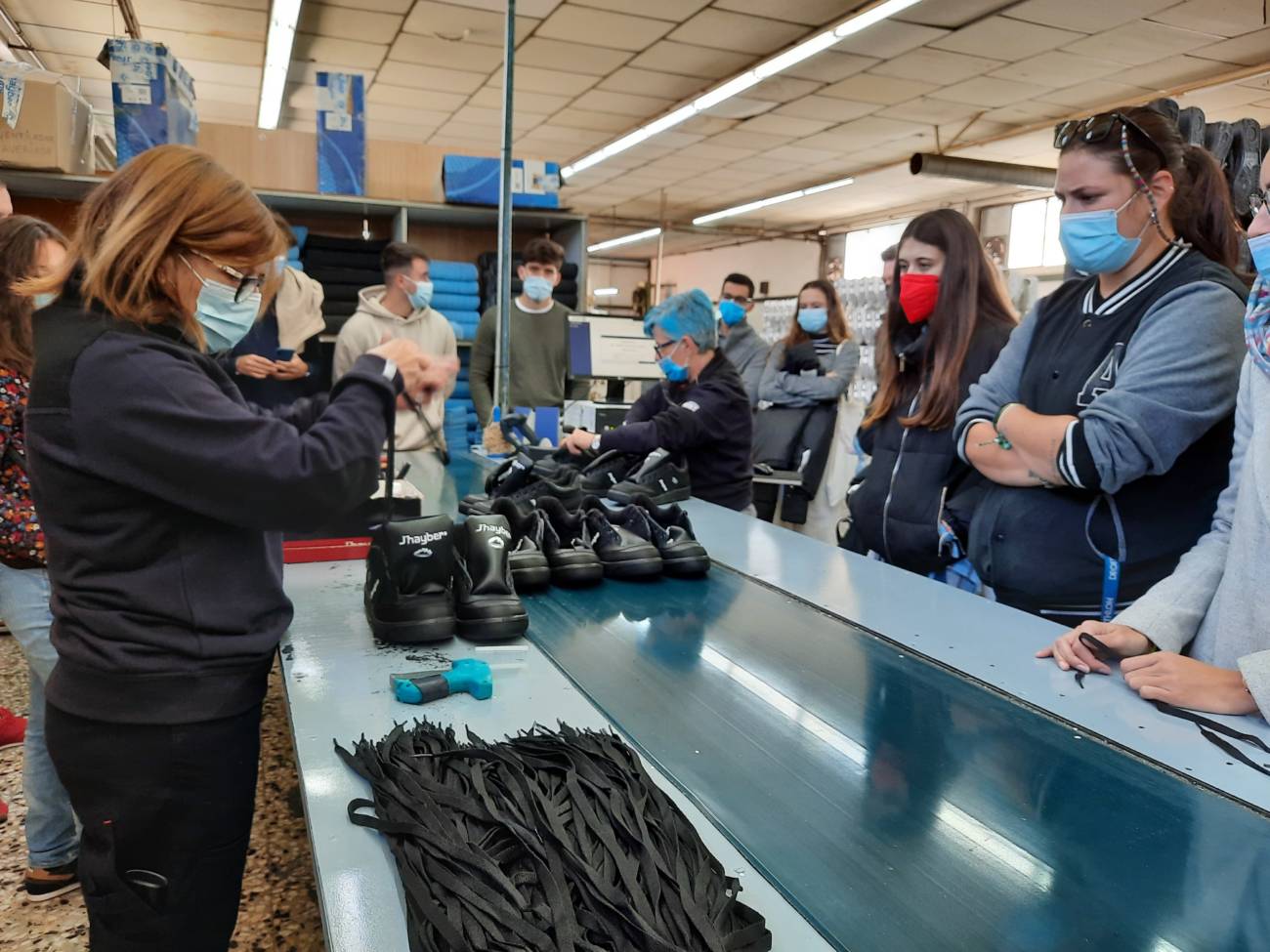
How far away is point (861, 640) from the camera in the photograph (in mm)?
1457

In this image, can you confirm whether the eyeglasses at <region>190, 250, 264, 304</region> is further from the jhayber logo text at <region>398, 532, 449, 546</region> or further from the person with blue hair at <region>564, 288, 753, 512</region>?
the person with blue hair at <region>564, 288, 753, 512</region>

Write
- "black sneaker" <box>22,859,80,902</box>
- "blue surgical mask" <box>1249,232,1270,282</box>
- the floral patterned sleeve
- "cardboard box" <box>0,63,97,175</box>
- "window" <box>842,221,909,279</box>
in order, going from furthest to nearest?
"window" <box>842,221,909,279</box> → "cardboard box" <box>0,63,97,175</box> → "black sneaker" <box>22,859,80,902</box> → the floral patterned sleeve → "blue surgical mask" <box>1249,232,1270,282</box>

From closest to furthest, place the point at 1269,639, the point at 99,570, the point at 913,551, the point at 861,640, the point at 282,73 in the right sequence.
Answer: the point at 99,570, the point at 1269,639, the point at 861,640, the point at 913,551, the point at 282,73

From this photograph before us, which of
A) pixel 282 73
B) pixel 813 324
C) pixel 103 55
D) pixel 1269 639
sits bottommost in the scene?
pixel 1269 639

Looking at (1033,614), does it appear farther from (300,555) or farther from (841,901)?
(300,555)

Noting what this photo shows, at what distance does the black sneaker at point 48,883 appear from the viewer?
76.0 inches

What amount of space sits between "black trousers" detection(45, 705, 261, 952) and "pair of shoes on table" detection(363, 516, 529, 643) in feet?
0.90

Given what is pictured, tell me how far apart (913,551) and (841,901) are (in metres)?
1.33

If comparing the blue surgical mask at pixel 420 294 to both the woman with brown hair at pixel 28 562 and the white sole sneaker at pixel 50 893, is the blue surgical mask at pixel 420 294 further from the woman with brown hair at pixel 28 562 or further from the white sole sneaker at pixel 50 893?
the white sole sneaker at pixel 50 893

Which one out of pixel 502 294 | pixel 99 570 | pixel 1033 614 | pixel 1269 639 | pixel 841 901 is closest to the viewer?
pixel 841 901

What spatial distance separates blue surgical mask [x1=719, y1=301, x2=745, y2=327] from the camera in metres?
5.54

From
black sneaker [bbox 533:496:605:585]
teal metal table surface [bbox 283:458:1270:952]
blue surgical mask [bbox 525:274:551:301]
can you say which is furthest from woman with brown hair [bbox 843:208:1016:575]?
blue surgical mask [bbox 525:274:551:301]

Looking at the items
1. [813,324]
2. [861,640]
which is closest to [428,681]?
[861,640]

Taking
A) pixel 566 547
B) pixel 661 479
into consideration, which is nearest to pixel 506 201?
pixel 661 479
